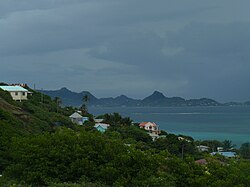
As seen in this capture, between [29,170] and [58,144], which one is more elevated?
[58,144]

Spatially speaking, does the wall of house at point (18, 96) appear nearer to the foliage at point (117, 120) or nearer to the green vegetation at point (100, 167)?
the foliage at point (117, 120)

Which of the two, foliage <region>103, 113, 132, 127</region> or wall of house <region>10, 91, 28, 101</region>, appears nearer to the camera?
wall of house <region>10, 91, 28, 101</region>

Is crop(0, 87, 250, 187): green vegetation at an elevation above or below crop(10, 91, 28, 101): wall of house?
below

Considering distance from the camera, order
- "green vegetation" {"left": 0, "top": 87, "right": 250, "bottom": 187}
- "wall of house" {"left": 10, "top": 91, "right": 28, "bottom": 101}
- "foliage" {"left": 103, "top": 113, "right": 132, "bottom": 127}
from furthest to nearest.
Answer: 1. "foliage" {"left": 103, "top": 113, "right": 132, "bottom": 127}
2. "wall of house" {"left": 10, "top": 91, "right": 28, "bottom": 101}
3. "green vegetation" {"left": 0, "top": 87, "right": 250, "bottom": 187}

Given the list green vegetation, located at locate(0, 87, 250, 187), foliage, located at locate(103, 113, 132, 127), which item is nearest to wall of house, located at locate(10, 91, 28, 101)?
foliage, located at locate(103, 113, 132, 127)

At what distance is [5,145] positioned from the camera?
14.7 m

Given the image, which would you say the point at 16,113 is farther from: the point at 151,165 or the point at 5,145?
the point at 151,165

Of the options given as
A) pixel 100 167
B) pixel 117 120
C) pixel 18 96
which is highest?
pixel 18 96

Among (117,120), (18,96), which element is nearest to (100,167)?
(18,96)

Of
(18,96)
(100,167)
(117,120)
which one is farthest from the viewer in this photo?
(117,120)

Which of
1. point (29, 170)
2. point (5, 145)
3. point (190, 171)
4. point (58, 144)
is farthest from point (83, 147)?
point (5, 145)

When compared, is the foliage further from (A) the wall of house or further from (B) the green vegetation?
(B) the green vegetation

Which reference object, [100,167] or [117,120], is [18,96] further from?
[100,167]

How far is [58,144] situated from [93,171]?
5.38 feet
